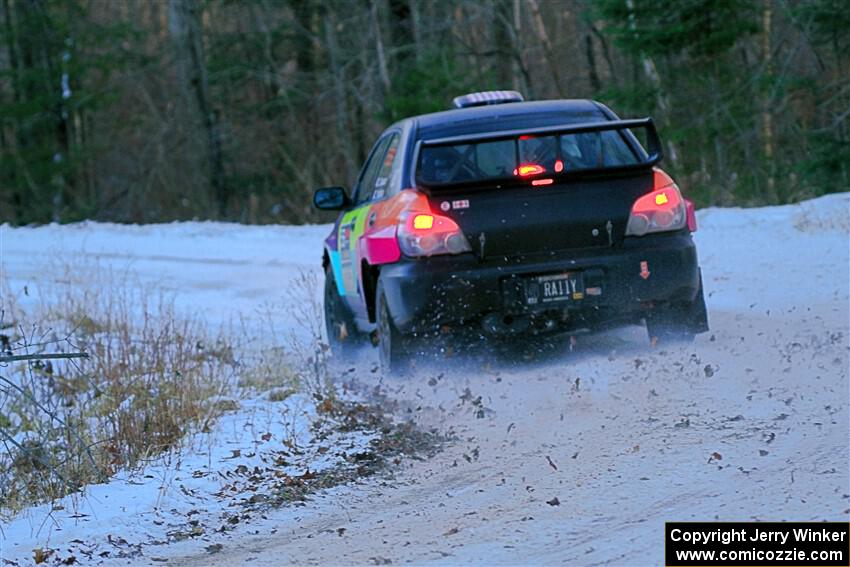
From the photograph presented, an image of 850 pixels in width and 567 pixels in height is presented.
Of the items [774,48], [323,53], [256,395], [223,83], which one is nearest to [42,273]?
[256,395]

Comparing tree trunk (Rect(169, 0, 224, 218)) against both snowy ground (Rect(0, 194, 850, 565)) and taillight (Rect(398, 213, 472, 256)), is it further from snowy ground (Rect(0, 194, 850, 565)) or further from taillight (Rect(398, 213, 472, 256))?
taillight (Rect(398, 213, 472, 256))

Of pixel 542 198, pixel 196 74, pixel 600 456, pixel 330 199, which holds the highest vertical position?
pixel 196 74

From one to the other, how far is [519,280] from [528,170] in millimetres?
693

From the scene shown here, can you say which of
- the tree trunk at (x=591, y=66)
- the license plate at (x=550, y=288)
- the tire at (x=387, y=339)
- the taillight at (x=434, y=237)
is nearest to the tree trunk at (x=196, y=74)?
the tree trunk at (x=591, y=66)

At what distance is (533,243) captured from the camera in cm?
791

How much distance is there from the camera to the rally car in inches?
310

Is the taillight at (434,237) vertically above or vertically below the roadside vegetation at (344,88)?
below

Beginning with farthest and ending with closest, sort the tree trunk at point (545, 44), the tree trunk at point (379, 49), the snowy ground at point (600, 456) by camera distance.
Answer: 1. the tree trunk at point (379, 49)
2. the tree trunk at point (545, 44)
3. the snowy ground at point (600, 456)

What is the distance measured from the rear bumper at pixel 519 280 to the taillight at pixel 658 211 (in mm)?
60

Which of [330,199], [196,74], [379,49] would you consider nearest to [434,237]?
[330,199]

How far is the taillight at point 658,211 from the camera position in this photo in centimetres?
802

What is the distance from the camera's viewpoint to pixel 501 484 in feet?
19.1

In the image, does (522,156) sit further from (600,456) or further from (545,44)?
(545,44)

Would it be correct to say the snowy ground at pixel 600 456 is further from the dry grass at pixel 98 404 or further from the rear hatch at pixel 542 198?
Answer: the rear hatch at pixel 542 198
